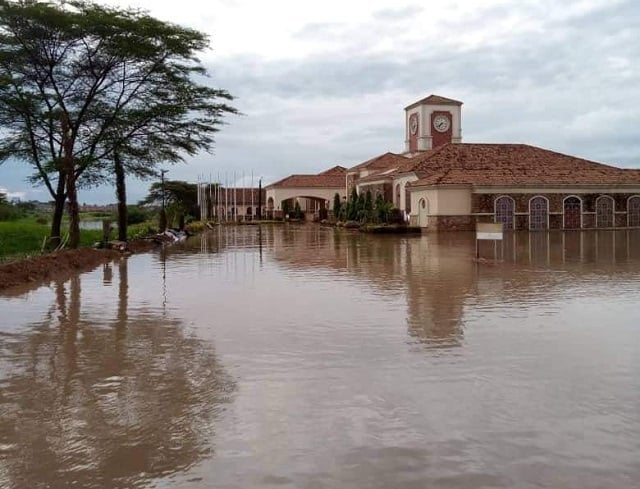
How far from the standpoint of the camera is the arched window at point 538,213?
38000 mm

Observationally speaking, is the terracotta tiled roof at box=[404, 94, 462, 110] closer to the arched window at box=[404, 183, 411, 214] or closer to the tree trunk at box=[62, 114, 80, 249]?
the arched window at box=[404, 183, 411, 214]

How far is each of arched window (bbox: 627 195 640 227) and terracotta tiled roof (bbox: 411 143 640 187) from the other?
105 centimetres

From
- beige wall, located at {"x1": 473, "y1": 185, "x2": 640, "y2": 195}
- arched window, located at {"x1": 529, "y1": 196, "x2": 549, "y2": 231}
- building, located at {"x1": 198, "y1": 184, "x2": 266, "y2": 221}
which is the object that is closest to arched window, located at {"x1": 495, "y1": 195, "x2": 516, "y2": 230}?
beige wall, located at {"x1": 473, "y1": 185, "x2": 640, "y2": 195}

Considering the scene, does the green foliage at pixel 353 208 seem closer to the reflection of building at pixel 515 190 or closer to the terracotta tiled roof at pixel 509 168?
the reflection of building at pixel 515 190

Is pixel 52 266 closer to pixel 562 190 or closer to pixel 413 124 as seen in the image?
pixel 562 190

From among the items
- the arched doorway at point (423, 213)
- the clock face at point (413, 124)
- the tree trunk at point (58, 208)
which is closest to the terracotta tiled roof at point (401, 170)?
the arched doorway at point (423, 213)

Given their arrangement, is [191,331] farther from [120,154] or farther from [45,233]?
[45,233]

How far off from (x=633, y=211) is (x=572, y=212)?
4154 millimetres

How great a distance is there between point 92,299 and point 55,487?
869 centimetres

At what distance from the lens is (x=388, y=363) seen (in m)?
7.20

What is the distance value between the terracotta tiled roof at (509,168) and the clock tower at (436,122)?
1017cm

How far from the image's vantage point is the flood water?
450cm

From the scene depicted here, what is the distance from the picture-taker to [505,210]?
1483 inches

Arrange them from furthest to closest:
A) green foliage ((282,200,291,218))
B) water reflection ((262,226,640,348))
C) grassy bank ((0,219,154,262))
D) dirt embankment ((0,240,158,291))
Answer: green foliage ((282,200,291,218)) → grassy bank ((0,219,154,262)) → dirt embankment ((0,240,158,291)) → water reflection ((262,226,640,348))
